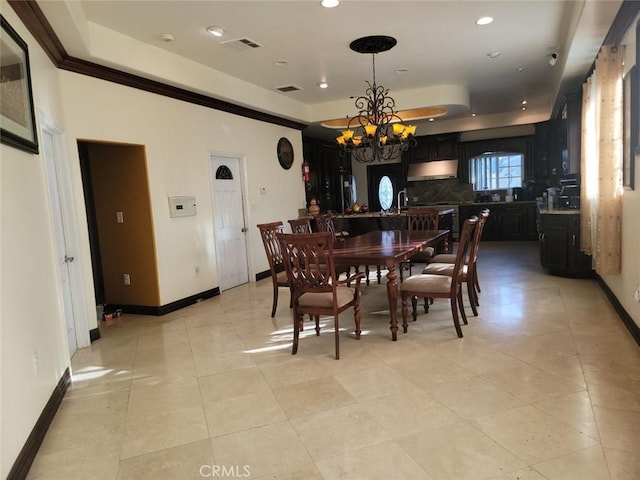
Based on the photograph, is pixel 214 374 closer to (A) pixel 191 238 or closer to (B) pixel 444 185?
(A) pixel 191 238

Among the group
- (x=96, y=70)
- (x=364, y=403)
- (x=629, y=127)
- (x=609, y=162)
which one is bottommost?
(x=364, y=403)

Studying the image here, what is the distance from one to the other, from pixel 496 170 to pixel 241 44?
23.5 ft

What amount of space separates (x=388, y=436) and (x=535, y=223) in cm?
803

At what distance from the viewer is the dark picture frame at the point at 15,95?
2.26 m

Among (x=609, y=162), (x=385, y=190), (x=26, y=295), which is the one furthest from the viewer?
(x=385, y=190)

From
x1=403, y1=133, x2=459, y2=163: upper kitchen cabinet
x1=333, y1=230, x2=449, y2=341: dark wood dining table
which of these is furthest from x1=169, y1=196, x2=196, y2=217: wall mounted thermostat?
x1=403, y1=133, x2=459, y2=163: upper kitchen cabinet

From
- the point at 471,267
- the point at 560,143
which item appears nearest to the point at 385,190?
the point at 560,143

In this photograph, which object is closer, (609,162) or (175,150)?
(609,162)

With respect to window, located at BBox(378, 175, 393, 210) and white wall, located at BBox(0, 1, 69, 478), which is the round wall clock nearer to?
white wall, located at BBox(0, 1, 69, 478)

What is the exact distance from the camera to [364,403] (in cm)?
247

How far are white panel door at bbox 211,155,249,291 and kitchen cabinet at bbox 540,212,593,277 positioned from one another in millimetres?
4211

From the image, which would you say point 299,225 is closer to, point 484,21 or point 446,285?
point 446,285

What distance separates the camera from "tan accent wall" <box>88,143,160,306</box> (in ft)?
15.1

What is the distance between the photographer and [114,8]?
347 centimetres
